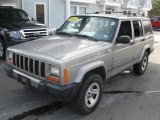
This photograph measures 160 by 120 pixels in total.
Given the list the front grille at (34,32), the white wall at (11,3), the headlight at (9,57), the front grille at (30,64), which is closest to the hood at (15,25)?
the front grille at (34,32)

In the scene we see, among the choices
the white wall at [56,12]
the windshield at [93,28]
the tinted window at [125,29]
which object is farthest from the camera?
the white wall at [56,12]

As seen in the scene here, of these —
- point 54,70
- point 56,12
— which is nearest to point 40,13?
point 56,12

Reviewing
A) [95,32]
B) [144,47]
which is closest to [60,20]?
[144,47]

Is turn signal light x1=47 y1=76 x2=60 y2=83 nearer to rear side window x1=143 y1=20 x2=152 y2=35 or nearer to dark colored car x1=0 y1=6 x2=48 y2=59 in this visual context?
rear side window x1=143 y1=20 x2=152 y2=35

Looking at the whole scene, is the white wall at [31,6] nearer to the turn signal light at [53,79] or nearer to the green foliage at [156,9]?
the turn signal light at [53,79]

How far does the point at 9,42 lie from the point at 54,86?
15.2ft

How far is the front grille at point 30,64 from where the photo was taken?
12.5 feet

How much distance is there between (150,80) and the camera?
6523mm

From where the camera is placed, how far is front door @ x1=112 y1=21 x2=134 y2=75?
4.92 meters

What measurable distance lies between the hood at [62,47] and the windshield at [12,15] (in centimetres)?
471

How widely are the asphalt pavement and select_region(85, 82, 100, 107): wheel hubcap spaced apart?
0.20m

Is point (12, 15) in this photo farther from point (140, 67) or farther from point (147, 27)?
point (140, 67)

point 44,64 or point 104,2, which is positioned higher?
point 104,2

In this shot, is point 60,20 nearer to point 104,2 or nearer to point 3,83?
point 104,2
